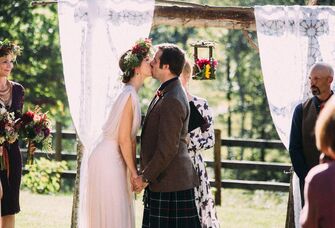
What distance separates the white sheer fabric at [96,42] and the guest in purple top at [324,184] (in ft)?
11.9

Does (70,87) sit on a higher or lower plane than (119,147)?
higher

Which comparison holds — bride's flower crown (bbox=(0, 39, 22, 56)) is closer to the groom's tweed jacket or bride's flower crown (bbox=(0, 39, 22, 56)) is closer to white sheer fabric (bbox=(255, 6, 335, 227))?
the groom's tweed jacket

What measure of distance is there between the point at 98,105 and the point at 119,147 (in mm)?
777

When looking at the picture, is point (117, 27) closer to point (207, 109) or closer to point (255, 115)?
point (207, 109)

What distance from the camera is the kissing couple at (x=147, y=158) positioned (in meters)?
5.77

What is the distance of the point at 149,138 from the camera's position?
5855mm

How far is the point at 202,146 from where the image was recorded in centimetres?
685

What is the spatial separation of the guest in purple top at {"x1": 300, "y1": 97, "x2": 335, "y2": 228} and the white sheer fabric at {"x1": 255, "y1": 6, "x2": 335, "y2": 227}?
3525 millimetres

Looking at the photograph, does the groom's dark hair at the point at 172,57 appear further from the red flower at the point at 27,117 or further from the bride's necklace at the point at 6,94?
the bride's necklace at the point at 6,94

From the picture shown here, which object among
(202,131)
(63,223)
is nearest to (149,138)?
(202,131)

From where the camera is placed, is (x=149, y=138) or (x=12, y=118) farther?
(x=12, y=118)

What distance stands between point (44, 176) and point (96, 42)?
20.9 feet

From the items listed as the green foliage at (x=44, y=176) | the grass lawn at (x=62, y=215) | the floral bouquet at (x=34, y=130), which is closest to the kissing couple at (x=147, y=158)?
the floral bouquet at (x=34, y=130)

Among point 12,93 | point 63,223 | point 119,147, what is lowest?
point 63,223
